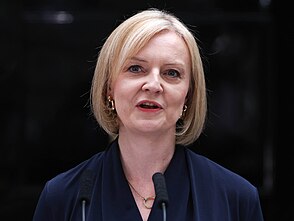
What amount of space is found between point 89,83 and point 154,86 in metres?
2.36

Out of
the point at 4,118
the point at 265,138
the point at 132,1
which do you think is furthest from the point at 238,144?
the point at 4,118

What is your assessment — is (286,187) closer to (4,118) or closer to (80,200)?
(4,118)

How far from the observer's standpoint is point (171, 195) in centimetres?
243

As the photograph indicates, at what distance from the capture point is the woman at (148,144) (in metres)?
2.37

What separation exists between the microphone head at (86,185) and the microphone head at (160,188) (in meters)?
0.21

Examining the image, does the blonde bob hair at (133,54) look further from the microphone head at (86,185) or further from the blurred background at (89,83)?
the blurred background at (89,83)

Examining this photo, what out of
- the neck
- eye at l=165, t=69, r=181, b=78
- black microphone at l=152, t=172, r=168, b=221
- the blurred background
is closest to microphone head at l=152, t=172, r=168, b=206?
black microphone at l=152, t=172, r=168, b=221

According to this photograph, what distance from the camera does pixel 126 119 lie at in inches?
94.5

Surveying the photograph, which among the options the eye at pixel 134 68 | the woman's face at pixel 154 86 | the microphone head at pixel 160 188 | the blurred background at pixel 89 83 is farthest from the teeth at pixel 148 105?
the blurred background at pixel 89 83

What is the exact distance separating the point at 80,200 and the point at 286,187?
9.13 feet

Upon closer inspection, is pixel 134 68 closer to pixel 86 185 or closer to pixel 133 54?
pixel 133 54

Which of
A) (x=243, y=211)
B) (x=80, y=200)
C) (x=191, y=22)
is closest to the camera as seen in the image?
(x=80, y=200)

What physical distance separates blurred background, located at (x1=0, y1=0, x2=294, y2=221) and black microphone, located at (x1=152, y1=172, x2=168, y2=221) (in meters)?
2.33

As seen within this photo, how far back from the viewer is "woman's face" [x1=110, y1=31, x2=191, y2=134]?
2.35 m
